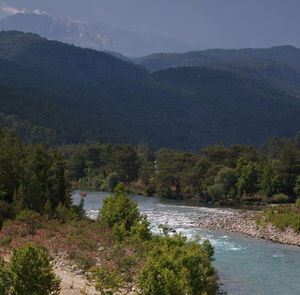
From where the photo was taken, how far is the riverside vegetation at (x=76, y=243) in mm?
21312

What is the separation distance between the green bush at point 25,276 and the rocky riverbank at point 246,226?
132ft

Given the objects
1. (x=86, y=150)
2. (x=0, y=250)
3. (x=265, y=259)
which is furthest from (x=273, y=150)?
(x=0, y=250)

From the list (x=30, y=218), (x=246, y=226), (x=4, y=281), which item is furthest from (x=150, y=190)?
(x=4, y=281)

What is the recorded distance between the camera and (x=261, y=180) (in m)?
102

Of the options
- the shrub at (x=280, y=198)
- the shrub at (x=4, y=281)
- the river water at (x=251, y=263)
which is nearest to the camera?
the shrub at (x=4, y=281)

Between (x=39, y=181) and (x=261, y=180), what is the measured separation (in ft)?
210

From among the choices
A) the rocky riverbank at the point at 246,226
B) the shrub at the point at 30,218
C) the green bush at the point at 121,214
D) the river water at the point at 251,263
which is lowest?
the river water at the point at 251,263

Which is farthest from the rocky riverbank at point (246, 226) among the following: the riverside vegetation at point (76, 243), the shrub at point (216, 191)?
the shrub at point (216, 191)

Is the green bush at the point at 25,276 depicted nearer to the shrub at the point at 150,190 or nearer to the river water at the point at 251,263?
the river water at the point at 251,263

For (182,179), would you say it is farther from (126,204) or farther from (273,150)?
(273,150)

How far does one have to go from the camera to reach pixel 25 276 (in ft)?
67.3

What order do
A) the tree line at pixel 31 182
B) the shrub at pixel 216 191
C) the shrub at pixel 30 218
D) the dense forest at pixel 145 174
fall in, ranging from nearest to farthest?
the shrub at pixel 30 218 → the tree line at pixel 31 182 → the dense forest at pixel 145 174 → the shrub at pixel 216 191

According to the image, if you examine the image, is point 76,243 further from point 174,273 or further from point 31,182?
point 174,273

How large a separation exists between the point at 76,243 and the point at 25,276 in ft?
64.8
